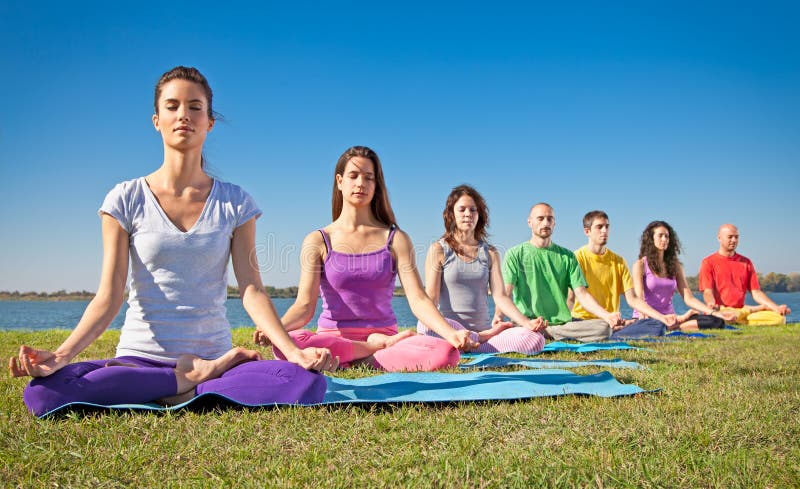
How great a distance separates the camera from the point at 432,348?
5.34 metres

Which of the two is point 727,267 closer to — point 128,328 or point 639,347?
point 639,347

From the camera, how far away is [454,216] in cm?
815

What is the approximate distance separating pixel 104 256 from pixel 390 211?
2888 millimetres

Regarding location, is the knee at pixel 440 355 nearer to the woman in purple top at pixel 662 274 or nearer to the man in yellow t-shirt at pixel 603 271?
the man in yellow t-shirt at pixel 603 271

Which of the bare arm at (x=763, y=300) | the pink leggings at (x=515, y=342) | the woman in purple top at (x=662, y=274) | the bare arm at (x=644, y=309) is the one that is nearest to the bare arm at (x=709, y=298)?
the bare arm at (x=763, y=300)

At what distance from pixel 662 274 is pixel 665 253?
0.39 meters

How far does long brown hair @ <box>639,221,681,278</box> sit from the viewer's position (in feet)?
37.9

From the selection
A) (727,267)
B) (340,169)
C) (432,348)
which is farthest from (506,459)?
(727,267)

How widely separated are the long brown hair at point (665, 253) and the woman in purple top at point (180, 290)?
9149 millimetres

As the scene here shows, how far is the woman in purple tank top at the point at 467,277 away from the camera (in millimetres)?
7703

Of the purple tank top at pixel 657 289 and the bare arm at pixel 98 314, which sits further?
the purple tank top at pixel 657 289

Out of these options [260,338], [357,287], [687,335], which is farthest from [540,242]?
[260,338]

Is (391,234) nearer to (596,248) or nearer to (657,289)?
(596,248)

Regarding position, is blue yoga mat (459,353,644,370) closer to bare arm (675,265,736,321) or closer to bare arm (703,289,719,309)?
bare arm (675,265,736,321)
